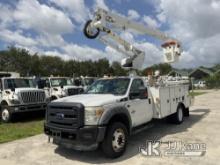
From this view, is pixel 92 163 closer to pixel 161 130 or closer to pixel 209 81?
pixel 161 130

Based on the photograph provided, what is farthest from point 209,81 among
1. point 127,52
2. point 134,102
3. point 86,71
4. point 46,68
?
point 134,102

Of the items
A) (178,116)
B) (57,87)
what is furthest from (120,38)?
(57,87)

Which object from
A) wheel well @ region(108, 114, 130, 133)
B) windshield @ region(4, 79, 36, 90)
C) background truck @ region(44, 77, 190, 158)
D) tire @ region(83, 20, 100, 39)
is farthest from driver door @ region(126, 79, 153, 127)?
windshield @ region(4, 79, 36, 90)

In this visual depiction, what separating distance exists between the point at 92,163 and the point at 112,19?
644 centimetres

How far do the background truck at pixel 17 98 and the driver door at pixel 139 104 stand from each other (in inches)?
265

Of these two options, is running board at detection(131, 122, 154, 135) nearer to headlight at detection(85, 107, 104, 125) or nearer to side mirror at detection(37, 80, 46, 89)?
headlight at detection(85, 107, 104, 125)

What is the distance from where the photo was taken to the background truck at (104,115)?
19.6 feet

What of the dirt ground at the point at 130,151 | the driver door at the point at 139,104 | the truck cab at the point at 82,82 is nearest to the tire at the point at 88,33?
the driver door at the point at 139,104

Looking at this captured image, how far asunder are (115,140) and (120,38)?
587 centimetres

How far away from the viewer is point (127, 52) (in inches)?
448

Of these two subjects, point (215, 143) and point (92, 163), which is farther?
point (215, 143)

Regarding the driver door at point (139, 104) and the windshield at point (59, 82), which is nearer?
the driver door at point (139, 104)

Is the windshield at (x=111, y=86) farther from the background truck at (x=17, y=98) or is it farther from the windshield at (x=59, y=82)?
the windshield at (x=59, y=82)

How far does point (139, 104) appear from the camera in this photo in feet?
24.9
